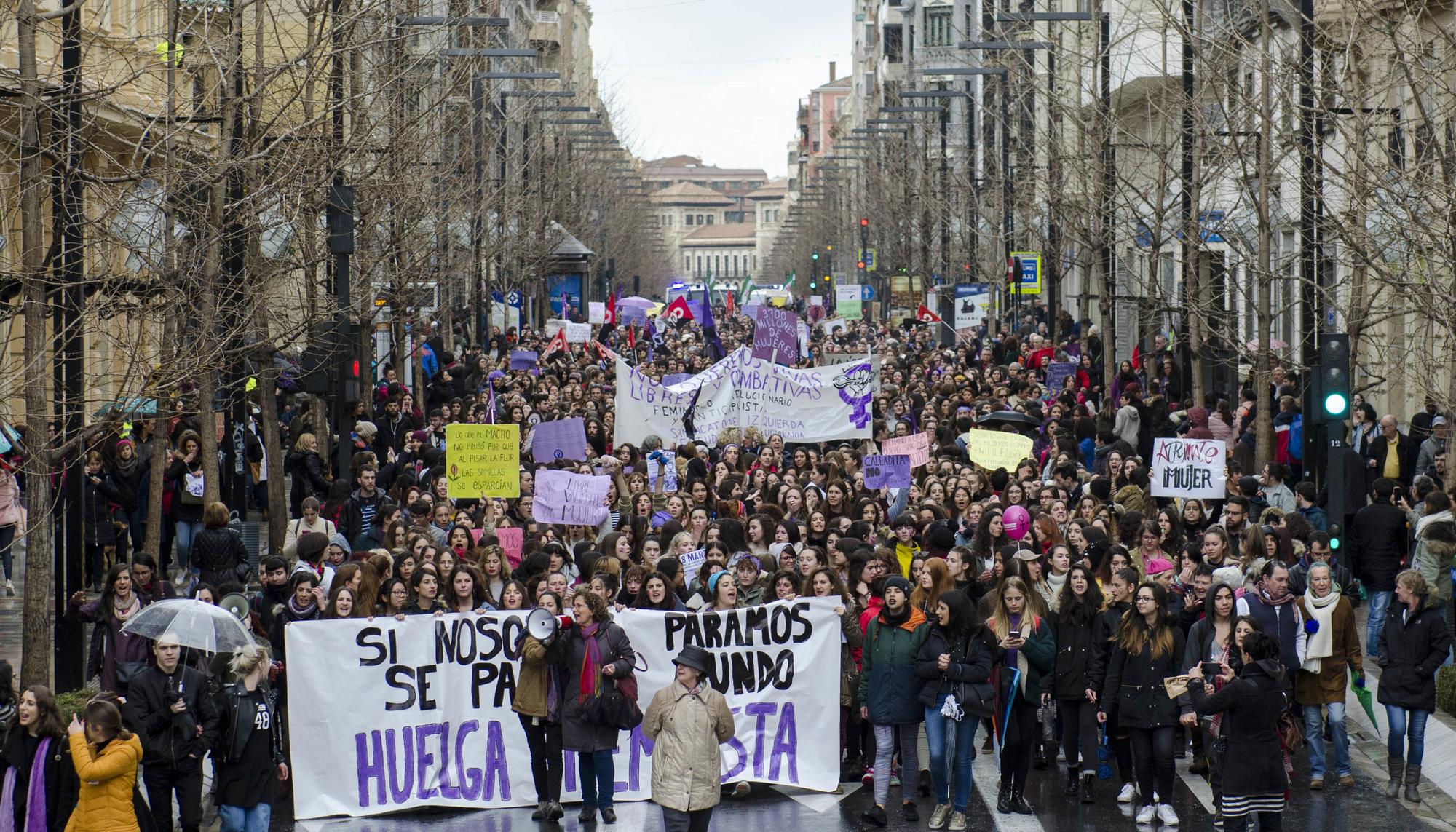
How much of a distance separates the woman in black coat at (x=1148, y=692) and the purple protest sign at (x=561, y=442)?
10876mm

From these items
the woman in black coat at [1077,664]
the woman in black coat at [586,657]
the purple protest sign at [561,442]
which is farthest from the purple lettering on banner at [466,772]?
the purple protest sign at [561,442]

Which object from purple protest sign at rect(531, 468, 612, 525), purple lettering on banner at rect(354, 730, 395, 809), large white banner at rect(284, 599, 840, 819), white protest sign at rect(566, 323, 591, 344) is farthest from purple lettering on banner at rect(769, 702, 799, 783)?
white protest sign at rect(566, 323, 591, 344)

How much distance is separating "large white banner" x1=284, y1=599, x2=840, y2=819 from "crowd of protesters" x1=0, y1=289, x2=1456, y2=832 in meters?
0.19

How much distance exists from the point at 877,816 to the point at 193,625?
3854 mm

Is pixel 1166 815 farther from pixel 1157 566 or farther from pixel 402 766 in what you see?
pixel 402 766

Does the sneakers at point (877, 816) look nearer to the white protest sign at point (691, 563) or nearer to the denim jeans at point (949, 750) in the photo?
the denim jeans at point (949, 750)

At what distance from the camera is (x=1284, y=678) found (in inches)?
399

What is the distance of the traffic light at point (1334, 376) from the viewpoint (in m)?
15.5

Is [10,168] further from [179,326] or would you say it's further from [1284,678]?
[1284,678]

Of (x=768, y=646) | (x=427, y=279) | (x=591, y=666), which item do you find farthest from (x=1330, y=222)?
(x=427, y=279)

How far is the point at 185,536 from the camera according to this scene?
18828 mm

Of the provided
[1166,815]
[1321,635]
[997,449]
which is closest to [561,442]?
[997,449]

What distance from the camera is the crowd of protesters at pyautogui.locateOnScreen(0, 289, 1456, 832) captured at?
997 cm

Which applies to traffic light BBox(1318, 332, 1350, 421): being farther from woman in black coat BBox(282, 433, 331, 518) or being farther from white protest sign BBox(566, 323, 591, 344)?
white protest sign BBox(566, 323, 591, 344)
